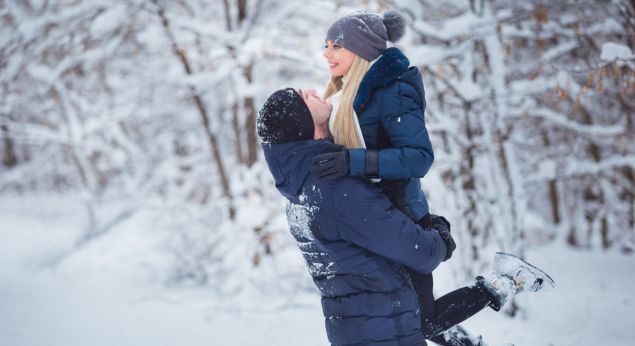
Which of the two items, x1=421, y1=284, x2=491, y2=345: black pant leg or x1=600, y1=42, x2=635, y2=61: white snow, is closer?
x1=421, y1=284, x2=491, y2=345: black pant leg

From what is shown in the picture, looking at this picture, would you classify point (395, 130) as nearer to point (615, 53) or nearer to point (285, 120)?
point (285, 120)

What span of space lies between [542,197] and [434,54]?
31.2 ft

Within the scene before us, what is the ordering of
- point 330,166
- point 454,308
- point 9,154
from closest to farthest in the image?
point 330,166 → point 454,308 → point 9,154

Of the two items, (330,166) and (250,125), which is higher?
(250,125)

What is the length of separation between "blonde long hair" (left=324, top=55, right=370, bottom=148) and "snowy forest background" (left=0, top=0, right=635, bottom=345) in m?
1.72

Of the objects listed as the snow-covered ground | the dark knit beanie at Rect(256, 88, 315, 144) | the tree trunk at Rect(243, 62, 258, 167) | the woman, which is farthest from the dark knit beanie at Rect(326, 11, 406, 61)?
the tree trunk at Rect(243, 62, 258, 167)

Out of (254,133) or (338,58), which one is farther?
(254,133)

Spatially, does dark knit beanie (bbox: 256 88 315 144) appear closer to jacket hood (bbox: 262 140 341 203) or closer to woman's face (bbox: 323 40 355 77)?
jacket hood (bbox: 262 140 341 203)

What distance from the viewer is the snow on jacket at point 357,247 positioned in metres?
1.67

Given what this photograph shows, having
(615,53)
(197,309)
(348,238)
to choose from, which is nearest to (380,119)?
(348,238)

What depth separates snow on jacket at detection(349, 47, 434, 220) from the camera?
1680mm

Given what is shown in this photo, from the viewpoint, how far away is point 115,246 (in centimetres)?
943

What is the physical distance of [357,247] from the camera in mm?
1751

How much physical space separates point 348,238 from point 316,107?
0.56 metres
